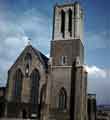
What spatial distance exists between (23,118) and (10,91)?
607 centimetres

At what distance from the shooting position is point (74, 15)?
152 feet

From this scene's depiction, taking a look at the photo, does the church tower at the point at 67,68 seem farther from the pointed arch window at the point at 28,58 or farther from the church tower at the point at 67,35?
the pointed arch window at the point at 28,58

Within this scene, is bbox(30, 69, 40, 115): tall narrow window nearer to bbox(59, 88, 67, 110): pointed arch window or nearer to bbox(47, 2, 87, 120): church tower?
bbox(47, 2, 87, 120): church tower

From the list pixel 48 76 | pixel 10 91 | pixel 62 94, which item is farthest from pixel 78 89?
pixel 10 91

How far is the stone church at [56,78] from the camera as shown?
41.4 meters

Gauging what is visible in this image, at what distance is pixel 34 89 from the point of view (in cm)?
4491

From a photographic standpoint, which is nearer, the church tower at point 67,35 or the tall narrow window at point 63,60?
the tall narrow window at point 63,60

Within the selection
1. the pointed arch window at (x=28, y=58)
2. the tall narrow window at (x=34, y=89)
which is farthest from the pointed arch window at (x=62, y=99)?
the pointed arch window at (x=28, y=58)

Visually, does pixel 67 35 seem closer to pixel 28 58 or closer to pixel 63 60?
pixel 63 60

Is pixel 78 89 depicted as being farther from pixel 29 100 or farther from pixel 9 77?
pixel 9 77

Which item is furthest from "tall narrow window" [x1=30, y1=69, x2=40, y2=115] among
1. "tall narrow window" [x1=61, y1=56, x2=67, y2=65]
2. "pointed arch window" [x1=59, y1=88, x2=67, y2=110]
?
"tall narrow window" [x1=61, y1=56, x2=67, y2=65]

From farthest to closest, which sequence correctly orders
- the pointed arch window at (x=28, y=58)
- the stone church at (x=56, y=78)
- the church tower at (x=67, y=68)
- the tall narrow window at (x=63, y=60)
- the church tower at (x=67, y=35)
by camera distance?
the pointed arch window at (x=28, y=58), the church tower at (x=67, y=35), the tall narrow window at (x=63, y=60), the stone church at (x=56, y=78), the church tower at (x=67, y=68)

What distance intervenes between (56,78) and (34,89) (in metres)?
4.76

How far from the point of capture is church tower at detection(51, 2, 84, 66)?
1750 inches
